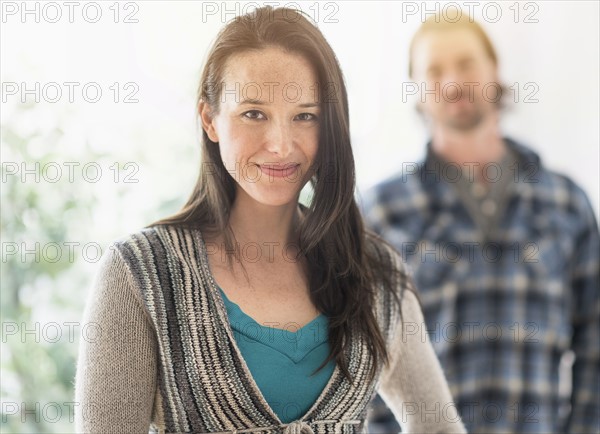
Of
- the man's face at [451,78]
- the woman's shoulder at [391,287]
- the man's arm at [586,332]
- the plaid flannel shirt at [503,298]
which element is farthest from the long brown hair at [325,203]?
the man's arm at [586,332]

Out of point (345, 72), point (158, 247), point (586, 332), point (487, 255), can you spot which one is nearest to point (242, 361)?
point (158, 247)

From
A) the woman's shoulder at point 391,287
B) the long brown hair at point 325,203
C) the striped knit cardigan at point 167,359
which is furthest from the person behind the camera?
the woman's shoulder at point 391,287

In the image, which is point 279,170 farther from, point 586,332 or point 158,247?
point 586,332

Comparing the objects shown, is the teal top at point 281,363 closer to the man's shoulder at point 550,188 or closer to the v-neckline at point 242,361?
the v-neckline at point 242,361

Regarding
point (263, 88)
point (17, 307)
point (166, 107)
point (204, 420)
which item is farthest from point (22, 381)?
point (263, 88)

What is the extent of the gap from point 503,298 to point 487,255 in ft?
0.39

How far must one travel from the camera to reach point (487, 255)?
2.15 metres

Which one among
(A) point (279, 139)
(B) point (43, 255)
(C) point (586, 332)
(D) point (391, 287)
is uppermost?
(A) point (279, 139)

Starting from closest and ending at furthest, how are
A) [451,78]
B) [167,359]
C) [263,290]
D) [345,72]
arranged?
1. [167,359]
2. [263,290]
3. [451,78]
4. [345,72]

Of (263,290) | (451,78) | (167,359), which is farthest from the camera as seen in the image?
(451,78)

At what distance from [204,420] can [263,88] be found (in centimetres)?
48

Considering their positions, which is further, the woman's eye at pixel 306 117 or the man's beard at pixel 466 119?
the man's beard at pixel 466 119

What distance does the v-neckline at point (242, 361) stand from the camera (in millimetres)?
1165

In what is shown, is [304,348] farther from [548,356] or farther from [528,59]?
[528,59]
